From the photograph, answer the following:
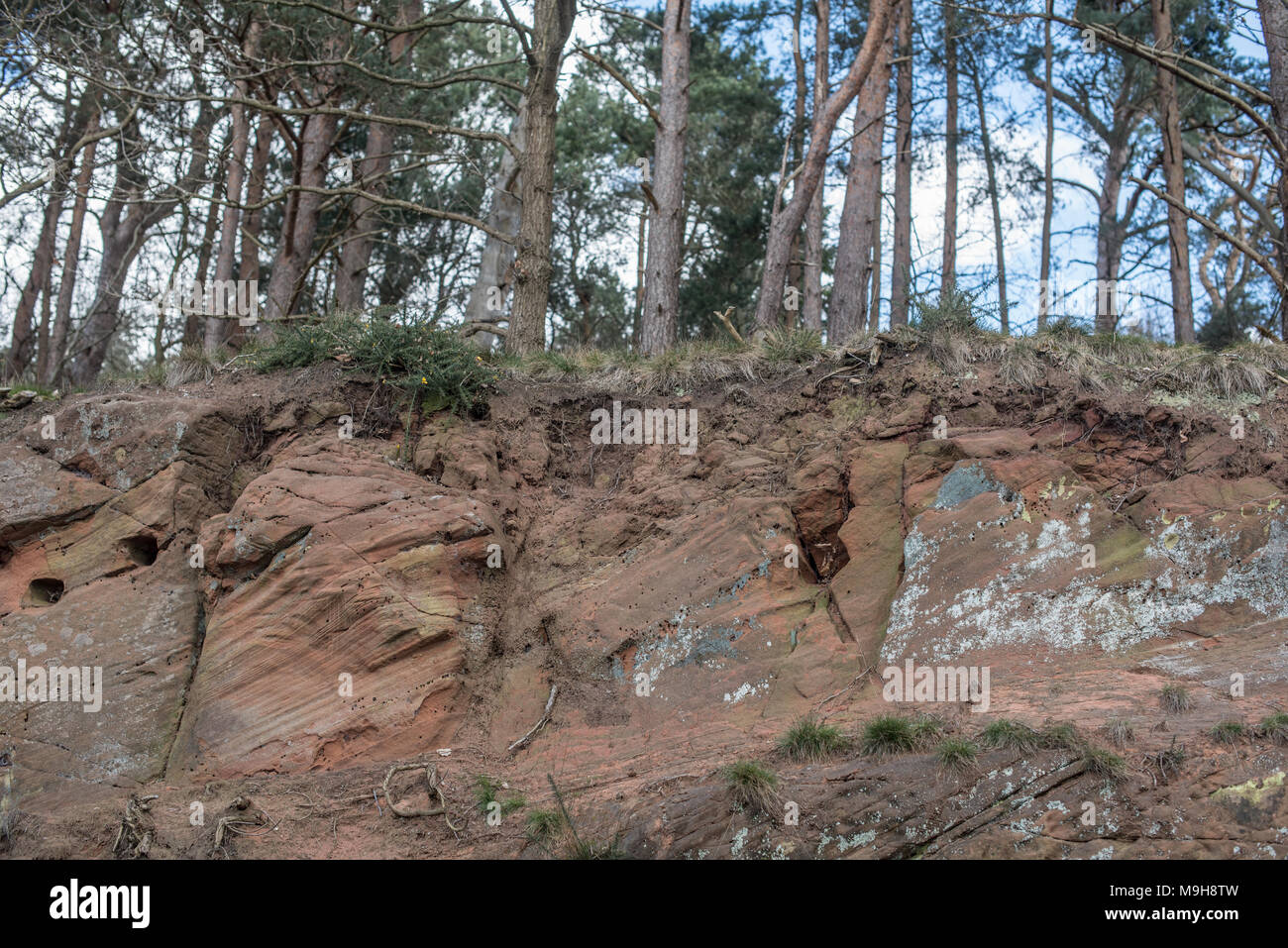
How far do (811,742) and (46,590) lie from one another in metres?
6.41

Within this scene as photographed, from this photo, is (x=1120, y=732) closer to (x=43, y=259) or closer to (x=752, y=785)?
(x=752, y=785)

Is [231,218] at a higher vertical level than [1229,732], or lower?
higher

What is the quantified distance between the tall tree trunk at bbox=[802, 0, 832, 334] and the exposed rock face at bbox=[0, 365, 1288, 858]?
6685mm

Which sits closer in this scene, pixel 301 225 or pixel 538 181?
pixel 538 181

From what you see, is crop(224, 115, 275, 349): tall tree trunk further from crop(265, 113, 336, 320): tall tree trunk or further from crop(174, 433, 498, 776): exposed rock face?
crop(174, 433, 498, 776): exposed rock face

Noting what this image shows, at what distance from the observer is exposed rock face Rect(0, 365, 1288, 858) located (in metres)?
6.61

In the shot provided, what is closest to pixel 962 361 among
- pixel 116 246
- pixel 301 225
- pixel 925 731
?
pixel 925 731

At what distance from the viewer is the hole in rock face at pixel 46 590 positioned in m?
8.55

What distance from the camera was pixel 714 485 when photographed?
29.1 feet

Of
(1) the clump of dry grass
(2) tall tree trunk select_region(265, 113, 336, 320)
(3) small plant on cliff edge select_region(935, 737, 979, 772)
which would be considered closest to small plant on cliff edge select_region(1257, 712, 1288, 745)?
(3) small plant on cliff edge select_region(935, 737, 979, 772)

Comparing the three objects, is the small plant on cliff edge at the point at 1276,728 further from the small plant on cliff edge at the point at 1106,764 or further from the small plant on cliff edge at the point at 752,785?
the small plant on cliff edge at the point at 752,785

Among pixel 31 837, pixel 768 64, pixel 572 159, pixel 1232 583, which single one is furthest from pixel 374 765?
pixel 768 64

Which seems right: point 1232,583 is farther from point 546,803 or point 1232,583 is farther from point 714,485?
point 546,803

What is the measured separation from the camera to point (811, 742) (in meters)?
6.67
